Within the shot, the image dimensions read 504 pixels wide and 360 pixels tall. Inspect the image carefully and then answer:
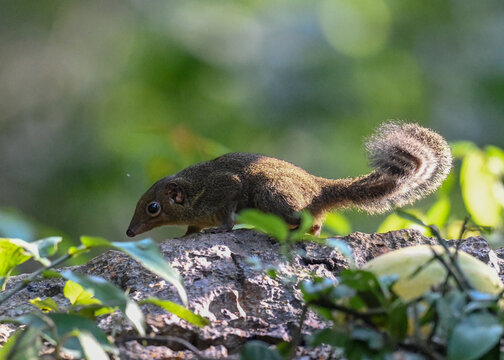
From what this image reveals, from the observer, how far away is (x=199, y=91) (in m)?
10.3

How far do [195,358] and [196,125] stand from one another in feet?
26.0

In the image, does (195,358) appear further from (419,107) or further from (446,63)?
(446,63)

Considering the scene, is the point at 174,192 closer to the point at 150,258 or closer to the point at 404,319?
the point at 150,258

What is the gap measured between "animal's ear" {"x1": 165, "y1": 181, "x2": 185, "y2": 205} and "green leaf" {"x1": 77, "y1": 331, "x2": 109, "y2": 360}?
359 centimetres

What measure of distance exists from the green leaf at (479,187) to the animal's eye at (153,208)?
2095mm

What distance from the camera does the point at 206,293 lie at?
277cm

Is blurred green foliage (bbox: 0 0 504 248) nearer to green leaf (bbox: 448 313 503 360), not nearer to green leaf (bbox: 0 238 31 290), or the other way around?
green leaf (bbox: 0 238 31 290)

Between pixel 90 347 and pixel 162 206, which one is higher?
pixel 162 206

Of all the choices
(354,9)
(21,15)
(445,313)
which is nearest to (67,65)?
(21,15)

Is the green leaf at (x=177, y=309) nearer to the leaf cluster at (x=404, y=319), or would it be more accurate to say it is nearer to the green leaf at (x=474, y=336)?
the leaf cluster at (x=404, y=319)

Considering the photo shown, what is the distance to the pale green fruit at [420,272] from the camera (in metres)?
A: 1.86

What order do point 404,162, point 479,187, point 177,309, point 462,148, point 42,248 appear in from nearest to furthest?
point 177,309
point 42,248
point 479,187
point 462,148
point 404,162

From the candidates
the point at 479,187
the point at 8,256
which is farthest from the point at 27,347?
the point at 479,187

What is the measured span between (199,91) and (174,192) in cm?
516
